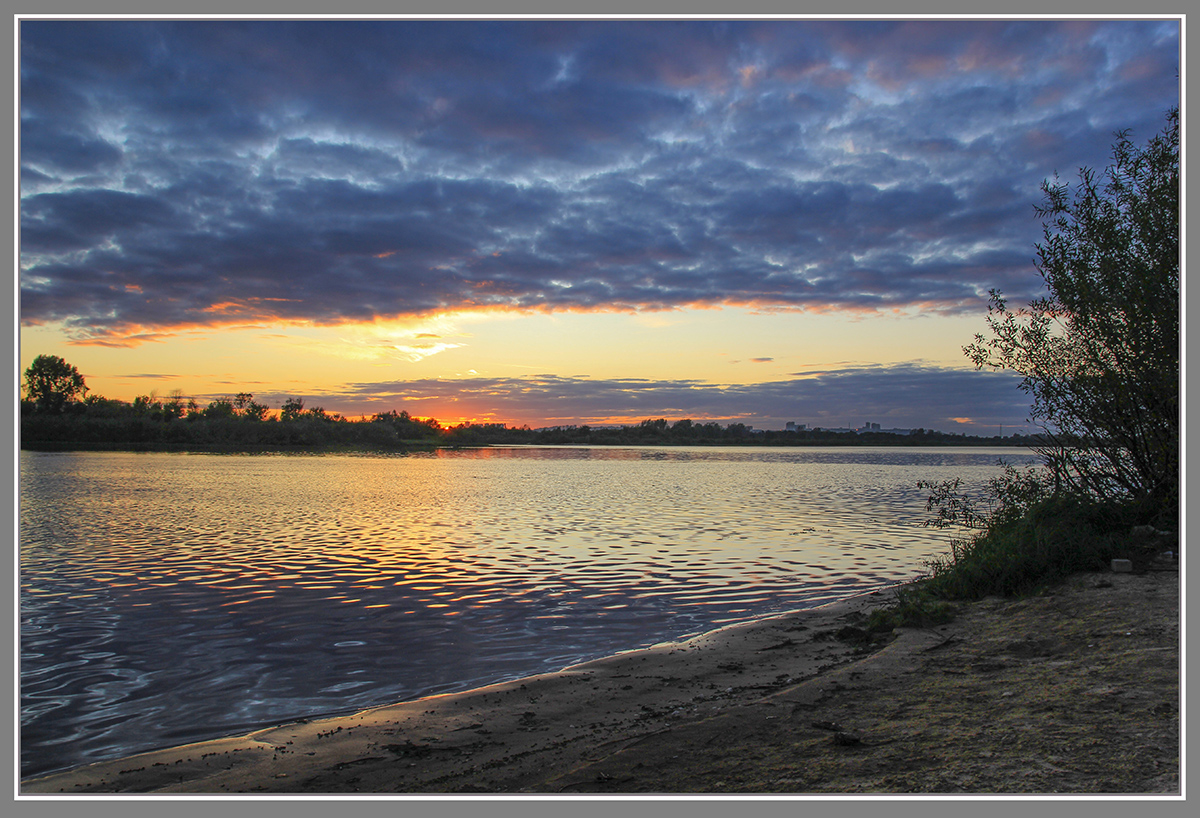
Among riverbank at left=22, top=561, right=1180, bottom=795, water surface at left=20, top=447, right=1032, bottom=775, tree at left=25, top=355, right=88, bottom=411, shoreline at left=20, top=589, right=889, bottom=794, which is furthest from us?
tree at left=25, top=355, right=88, bottom=411

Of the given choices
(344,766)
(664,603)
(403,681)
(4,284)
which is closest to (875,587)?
(664,603)

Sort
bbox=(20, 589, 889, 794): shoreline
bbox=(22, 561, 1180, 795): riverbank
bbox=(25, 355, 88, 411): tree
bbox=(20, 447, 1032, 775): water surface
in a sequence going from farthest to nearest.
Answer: bbox=(25, 355, 88, 411): tree, bbox=(20, 447, 1032, 775): water surface, bbox=(20, 589, 889, 794): shoreline, bbox=(22, 561, 1180, 795): riverbank

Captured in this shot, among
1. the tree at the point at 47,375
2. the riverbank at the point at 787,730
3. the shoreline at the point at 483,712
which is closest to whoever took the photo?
the riverbank at the point at 787,730

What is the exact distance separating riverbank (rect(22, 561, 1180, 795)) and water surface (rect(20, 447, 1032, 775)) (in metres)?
1.23

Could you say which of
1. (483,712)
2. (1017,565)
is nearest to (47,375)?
(483,712)

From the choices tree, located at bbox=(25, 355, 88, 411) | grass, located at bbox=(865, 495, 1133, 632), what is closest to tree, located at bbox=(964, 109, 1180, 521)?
grass, located at bbox=(865, 495, 1133, 632)

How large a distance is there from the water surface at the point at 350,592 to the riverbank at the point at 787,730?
1.23 meters

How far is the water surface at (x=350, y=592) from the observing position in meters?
8.59

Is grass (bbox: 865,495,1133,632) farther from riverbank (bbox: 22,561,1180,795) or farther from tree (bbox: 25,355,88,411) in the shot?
tree (bbox: 25,355,88,411)

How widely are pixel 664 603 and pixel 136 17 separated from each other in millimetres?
12205

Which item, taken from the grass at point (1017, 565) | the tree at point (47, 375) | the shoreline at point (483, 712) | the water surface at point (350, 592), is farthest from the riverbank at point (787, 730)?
the tree at point (47, 375)

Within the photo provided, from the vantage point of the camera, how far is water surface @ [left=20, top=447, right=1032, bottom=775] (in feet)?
28.2

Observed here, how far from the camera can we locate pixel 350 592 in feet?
46.6

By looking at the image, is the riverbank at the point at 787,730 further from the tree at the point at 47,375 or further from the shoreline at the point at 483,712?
the tree at the point at 47,375
